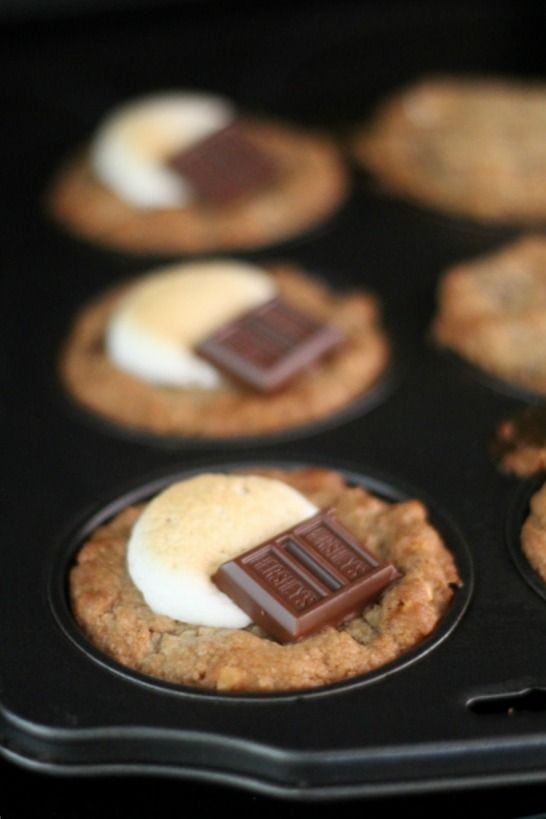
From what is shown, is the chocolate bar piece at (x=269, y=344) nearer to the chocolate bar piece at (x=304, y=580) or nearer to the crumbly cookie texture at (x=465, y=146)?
the chocolate bar piece at (x=304, y=580)

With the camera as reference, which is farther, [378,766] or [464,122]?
[464,122]

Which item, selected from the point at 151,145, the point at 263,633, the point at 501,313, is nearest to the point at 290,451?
the point at 263,633

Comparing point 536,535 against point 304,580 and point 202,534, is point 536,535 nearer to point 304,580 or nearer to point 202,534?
point 304,580

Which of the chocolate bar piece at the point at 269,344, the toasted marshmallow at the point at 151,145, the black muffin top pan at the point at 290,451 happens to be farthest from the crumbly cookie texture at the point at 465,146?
the chocolate bar piece at the point at 269,344

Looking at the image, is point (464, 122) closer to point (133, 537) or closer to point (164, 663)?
point (133, 537)

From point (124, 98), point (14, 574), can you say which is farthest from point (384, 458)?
point (124, 98)

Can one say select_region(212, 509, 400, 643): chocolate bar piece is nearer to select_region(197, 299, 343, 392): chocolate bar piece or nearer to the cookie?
select_region(197, 299, 343, 392): chocolate bar piece

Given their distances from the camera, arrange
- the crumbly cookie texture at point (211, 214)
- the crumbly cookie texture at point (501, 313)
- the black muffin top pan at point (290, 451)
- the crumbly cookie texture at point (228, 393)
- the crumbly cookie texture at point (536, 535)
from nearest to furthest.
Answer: the black muffin top pan at point (290, 451), the crumbly cookie texture at point (536, 535), the crumbly cookie texture at point (228, 393), the crumbly cookie texture at point (501, 313), the crumbly cookie texture at point (211, 214)
